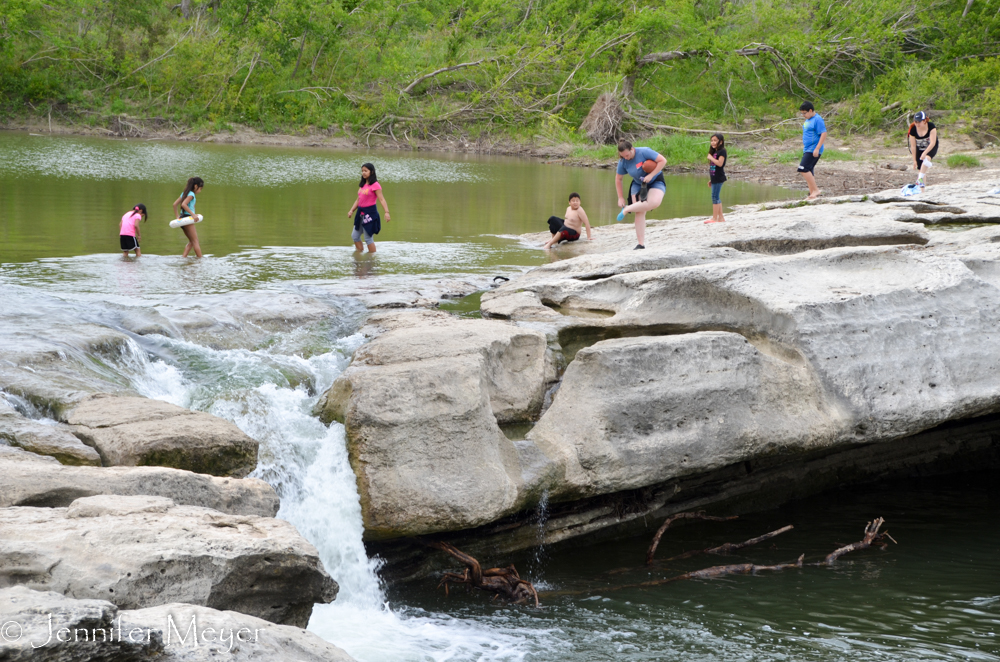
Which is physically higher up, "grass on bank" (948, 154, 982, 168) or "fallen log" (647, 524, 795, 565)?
"grass on bank" (948, 154, 982, 168)

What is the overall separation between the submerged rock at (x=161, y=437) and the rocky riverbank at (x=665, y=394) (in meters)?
0.77

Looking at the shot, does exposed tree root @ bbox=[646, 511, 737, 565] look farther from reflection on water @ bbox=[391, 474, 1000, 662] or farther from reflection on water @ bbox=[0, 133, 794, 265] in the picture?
reflection on water @ bbox=[0, 133, 794, 265]

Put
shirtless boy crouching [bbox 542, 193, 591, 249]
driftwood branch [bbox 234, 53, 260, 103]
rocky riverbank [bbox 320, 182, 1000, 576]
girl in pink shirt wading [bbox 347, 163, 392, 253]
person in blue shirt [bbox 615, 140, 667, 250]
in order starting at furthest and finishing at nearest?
driftwood branch [bbox 234, 53, 260, 103]
shirtless boy crouching [bbox 542, 193, 591, 249]
girl in pink shirt wading [bbox 347, 163, 392, 253]
person in blue shirt [bbox 615, 140, 667, 250]
rocky riverbank [bbox 320, 182, 1000, 576]

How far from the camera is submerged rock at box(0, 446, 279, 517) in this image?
13.9 ft

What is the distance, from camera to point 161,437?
5.02 metres

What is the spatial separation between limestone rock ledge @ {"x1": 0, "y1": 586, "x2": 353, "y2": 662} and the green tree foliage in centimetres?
3413

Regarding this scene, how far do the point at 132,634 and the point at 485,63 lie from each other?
37320 millimetres

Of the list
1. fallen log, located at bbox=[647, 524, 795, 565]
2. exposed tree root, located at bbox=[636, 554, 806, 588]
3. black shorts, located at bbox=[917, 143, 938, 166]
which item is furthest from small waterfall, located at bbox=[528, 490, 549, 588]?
black shorts, located at bbox=[917, 143, 938, 166]

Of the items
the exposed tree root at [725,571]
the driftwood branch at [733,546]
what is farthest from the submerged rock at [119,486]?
the driftwood branch at [733,546]

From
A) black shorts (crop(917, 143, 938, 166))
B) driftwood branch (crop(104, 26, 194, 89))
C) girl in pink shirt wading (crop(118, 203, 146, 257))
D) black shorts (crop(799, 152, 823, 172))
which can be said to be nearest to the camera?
girl in pink shirt wading (crop(118, 203, 146, 257))

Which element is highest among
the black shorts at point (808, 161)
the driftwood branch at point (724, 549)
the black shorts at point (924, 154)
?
the black shorts at point (924, 154)

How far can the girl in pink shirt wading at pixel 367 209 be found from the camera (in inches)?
472

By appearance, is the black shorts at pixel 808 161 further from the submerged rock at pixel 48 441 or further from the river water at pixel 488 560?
the submerged rock at pixel 48 441

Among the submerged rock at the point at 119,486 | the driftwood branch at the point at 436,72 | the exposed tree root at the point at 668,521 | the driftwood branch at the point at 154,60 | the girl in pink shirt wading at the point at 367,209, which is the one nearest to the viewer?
the submerged rock at the point at 119,486
